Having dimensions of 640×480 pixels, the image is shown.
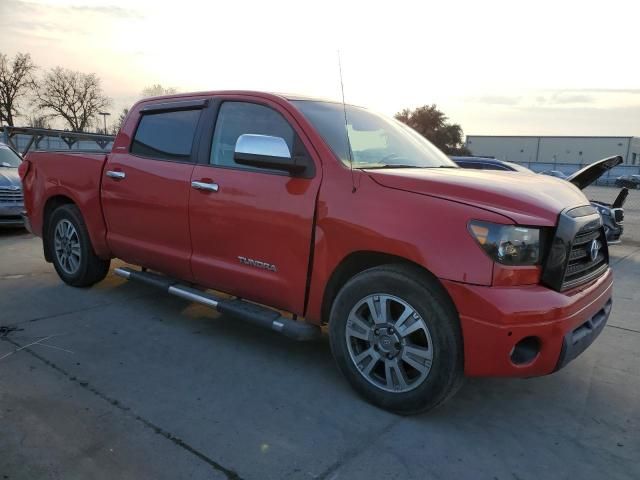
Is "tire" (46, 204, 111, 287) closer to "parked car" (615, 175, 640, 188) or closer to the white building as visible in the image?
"parked car" (615, 175, 640, 188)

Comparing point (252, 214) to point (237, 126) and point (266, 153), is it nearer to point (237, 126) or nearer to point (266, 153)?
point (266, 153)

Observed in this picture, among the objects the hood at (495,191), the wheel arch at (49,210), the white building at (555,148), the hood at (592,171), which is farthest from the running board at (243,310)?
the white building at (555,148)

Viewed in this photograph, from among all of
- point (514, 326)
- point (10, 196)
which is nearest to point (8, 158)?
point (10, 196)

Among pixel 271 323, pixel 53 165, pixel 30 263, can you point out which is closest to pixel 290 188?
pixel 271 323

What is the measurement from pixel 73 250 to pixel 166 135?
1.77 metres

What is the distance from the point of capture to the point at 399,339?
295 centimetres

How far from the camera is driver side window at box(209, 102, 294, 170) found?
3.63 m

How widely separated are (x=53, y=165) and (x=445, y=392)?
4431mm

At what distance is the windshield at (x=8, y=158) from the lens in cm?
960

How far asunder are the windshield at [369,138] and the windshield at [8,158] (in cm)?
817

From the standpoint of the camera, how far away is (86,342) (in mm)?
3910

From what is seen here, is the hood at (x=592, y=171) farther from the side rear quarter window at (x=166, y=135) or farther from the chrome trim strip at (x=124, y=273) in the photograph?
the chrome trim strip at (x=124, y=273)

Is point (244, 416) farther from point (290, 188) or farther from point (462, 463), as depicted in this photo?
point (290, 188)

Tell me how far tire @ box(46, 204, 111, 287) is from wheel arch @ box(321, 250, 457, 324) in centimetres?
283
